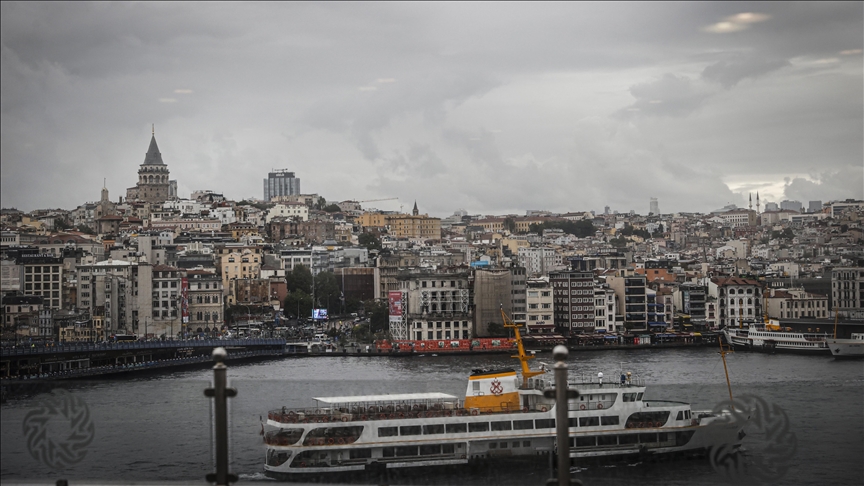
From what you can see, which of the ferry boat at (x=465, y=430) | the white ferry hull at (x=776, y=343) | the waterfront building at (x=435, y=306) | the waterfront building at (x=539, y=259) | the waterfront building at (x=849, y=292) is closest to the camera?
the ferry boat at (x=465, y=430)

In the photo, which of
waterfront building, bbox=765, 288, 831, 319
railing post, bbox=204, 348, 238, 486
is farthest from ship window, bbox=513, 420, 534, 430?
waterfront building, bbox=765, 288, 831, 319

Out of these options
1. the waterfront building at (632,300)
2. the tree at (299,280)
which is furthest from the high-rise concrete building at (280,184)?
the waterfront building at (632,300)

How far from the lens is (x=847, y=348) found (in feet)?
56.3

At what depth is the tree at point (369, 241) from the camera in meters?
33.7

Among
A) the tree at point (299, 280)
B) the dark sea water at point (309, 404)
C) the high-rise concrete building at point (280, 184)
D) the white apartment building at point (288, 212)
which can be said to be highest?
the high-rise concrete building at point (280, 184)

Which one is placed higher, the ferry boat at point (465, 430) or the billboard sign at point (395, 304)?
the billboard sign at point (395, 304)

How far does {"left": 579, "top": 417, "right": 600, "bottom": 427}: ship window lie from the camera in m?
6.99

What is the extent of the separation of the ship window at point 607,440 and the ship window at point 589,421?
0.31 ft

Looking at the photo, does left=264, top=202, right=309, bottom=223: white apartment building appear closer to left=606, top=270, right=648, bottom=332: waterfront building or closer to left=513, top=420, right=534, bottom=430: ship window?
left=606, top=270, right=648, bottom=332: waterfront building

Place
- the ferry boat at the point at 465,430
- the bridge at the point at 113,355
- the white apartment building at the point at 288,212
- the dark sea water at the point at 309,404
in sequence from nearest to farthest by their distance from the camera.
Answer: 1. the dark sea water at the point at 309,404
2. the ferry boat at the point at 465,430
3. the bridge at the point at 113,355
4. the white apartment building at the point at 288,212


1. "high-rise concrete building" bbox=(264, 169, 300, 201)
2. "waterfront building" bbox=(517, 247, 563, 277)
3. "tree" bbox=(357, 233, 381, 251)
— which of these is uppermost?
"high-rise concrete building" bbox=(264, 169, 300, 201)

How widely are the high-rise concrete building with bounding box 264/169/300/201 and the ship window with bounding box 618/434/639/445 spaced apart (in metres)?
47.6

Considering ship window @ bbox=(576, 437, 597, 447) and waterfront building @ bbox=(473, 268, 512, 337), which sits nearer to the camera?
ship window @ bbox=(576, 437, 597, 447)

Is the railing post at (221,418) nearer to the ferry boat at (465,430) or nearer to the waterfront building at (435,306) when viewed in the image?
the ferry boat at (465,430)
